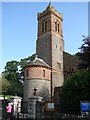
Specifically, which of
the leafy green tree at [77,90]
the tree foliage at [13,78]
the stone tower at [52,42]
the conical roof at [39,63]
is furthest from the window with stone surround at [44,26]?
the leafy green tree at [77,90]

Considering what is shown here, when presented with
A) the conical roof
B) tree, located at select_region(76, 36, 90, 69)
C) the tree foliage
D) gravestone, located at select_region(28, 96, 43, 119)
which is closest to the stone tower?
the conical roof

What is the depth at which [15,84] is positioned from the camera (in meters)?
55.8

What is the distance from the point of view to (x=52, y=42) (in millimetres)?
46250

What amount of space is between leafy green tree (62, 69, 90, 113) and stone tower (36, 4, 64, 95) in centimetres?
1214

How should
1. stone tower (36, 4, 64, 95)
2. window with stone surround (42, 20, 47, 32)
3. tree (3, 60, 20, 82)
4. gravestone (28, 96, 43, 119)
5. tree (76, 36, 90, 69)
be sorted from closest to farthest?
gravestone (28, 96, 43, 119) → tree (76, 36, 90, 69) → stone tower (36, 4, 64, 95) → window with stone surround (42, 20, 47, 32) → tree (3, 60, 20, 82)

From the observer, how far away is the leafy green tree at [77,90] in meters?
29.0

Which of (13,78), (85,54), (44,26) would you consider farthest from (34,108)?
(13,78)

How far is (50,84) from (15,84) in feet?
46.3

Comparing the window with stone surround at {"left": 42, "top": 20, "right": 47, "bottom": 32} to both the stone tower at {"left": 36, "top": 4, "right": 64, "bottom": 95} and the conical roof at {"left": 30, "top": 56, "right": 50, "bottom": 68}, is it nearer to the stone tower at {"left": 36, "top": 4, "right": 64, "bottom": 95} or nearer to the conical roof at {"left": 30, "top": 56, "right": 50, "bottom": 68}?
the stone tower at {"left": 36, "top": 4, "right": 64, "bottom": 95}

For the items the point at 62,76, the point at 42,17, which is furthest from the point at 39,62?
the point at 42,17

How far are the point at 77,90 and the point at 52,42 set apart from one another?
57.7 feet

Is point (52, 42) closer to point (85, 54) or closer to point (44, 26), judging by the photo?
point (44, 26)

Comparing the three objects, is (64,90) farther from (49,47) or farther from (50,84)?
(49,47)

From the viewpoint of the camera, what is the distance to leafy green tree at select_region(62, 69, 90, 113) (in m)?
29.0
